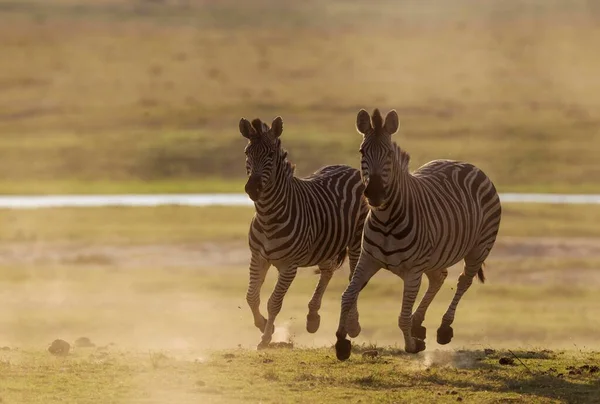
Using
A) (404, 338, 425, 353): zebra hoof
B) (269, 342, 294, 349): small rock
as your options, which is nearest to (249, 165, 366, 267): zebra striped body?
(269, 342, 294, 349): small rock

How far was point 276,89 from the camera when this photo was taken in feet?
186

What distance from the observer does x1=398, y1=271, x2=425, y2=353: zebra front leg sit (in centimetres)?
1382

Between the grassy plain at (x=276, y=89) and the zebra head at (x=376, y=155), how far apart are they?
91.4ft

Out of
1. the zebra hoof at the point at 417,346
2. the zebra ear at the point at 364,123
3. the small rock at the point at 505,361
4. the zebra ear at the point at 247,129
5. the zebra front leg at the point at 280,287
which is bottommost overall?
the small rock at the point at 505,361

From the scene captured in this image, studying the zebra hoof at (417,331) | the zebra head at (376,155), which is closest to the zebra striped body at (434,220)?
the zebra head at (376,155)

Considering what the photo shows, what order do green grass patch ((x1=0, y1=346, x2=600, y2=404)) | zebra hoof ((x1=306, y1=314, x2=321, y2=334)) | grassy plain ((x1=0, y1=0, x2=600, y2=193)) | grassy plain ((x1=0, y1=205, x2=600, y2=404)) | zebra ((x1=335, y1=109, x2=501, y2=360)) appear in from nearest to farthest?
green grass patch ((x1=0, y1=346, x2=600, y2=404)) → grassy plain ((x1=0, y1=205, x2=600, y2=404)) → zebra ((x1=335, y1=109, x2=501, y2=360)) → zebra hoof ((x1=306, y1=314, x2=321, y2=334)) → grassy plain ((x1=0, y1=0, x2=600, y2=193))

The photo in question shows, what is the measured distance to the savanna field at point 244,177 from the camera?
14.1m

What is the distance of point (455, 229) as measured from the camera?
15008 mm

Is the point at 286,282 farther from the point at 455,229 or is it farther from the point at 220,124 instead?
the point at 220,124

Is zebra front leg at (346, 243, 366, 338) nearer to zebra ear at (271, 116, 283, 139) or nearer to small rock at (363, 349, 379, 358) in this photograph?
small rock at (363, 349, 379, 358)

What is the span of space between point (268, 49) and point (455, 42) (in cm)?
1110

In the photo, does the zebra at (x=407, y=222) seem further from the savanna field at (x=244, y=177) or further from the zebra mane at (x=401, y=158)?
the savanna field at (x=244, y=177)

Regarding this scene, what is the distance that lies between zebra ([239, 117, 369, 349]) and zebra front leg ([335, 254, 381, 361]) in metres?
1.88

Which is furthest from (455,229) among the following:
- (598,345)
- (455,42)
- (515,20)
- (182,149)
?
(515,20)
